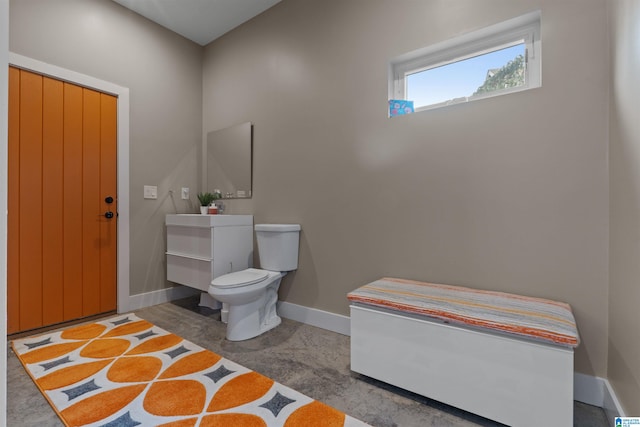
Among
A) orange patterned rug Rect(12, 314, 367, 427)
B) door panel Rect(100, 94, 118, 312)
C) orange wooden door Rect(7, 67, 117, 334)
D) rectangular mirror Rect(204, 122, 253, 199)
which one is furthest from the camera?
rectangular mirror Rect(204, 122, 253, 199)

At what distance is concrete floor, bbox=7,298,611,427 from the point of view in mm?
1328

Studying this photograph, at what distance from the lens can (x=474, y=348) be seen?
1.29 m

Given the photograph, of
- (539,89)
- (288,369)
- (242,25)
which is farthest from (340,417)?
(242,25)

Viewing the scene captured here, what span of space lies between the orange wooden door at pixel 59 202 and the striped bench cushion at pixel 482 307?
7.55 feet

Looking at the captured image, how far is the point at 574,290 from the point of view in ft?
4.89

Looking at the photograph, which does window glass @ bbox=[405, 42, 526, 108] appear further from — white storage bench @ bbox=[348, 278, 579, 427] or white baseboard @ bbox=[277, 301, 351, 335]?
white baseboard @ bbox=[277, 301, 351, 335]

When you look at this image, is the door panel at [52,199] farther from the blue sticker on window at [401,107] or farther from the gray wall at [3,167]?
the blue sticker on window at [401,107]

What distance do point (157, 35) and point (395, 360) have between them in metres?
3.48

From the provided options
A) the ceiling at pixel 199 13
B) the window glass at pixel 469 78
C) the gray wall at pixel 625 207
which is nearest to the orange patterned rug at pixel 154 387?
the gray wall at pixel 625 207

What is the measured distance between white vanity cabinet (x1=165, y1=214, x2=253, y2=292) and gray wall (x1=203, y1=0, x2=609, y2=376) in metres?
0.26

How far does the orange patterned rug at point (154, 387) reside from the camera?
4.32 feet

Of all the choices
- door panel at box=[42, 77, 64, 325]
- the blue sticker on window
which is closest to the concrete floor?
door panel at box=[42, 77, 64, 325]

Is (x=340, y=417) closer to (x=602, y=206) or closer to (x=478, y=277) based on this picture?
(x=478, y=277)

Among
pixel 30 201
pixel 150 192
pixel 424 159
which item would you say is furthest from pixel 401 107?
pixel 30 201
